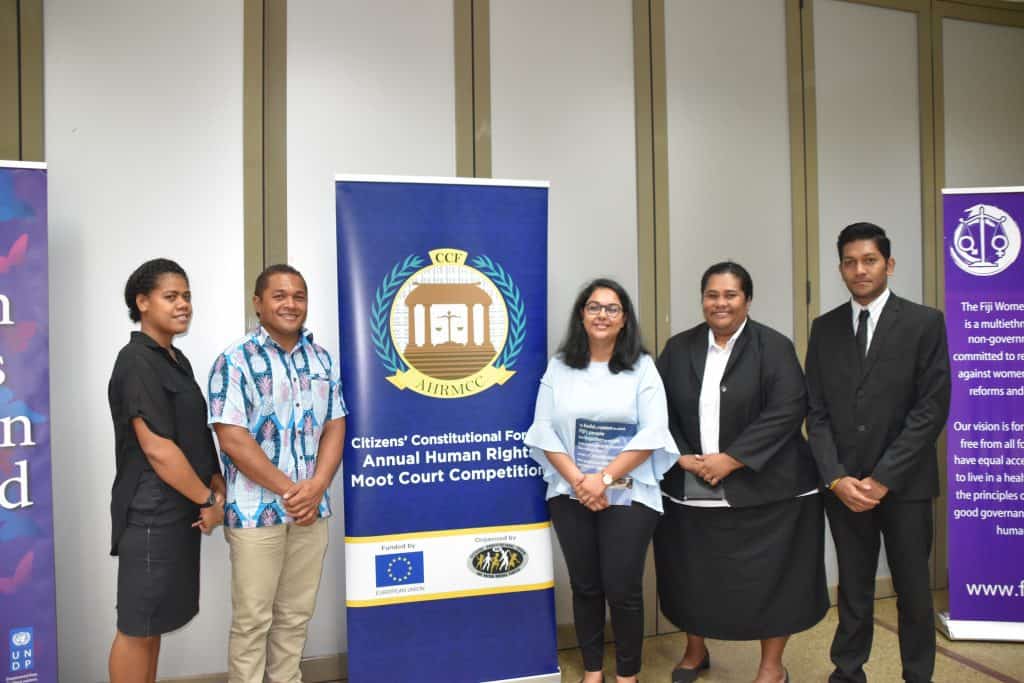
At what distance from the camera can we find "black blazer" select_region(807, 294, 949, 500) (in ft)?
7.37

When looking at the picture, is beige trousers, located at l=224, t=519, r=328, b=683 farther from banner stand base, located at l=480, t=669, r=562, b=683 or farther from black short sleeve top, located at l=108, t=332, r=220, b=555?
banner stand base, located at l=480, t=669, r=562, b=683

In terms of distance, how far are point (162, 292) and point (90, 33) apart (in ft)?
4.41

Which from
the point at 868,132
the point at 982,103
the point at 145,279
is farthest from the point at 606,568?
the point at 982,103

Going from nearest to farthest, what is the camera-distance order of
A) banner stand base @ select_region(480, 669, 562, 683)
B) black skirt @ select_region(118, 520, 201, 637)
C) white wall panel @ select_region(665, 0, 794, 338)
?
black skirt @ select_region(118, 520, 201, 637) → banner stand base @ select_region(480, 669, 562, 683) → white wall panel @ select_region(665, 0, 794, 338)

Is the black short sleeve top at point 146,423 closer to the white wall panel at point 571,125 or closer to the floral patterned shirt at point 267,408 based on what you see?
the floral patterned shirt at point 267,408

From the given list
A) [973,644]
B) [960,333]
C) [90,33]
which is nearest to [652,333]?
[960,333]

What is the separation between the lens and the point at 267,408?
6.94ft

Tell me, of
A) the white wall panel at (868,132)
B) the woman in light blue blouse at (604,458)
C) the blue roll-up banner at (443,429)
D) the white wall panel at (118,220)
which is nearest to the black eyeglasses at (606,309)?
the woman in light blue blouse at (604,458)

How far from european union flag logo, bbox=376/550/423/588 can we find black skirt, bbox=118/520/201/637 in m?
0.66

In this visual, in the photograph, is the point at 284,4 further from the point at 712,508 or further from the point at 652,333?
the point at 712,508

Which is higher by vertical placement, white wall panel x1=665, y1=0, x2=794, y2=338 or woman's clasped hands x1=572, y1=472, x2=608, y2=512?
white wall panel x1=665, y1=0, x2=794, y2=338

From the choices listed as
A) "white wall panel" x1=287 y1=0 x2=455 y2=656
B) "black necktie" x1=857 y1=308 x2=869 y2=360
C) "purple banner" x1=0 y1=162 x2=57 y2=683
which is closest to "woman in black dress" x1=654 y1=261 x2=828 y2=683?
"black necktie" x1=857 y1=308 x2=869 y2=360

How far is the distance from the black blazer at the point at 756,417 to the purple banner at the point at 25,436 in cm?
223

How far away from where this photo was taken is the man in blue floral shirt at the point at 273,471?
208 cm
